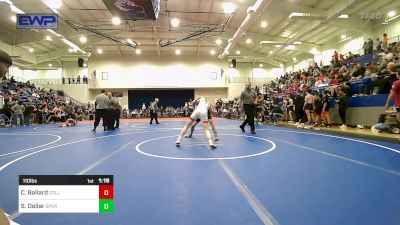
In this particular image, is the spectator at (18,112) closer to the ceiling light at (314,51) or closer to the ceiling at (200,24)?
the ceiling at (200,24)

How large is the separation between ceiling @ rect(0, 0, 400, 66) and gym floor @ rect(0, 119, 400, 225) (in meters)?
14.6

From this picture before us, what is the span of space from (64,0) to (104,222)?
22.7 metres

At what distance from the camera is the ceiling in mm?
19703

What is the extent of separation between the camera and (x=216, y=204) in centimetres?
288

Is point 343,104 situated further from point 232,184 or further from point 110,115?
point 110,115

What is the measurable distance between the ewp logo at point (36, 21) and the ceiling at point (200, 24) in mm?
5447

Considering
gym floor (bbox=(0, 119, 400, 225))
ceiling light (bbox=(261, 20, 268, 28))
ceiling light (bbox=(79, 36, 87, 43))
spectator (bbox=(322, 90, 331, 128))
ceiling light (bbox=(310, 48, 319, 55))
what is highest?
ceiling light (bbox=(261, 20, 268, 28))

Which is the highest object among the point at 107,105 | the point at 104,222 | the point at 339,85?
the point at 339,85

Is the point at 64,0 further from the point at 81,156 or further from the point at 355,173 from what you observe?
the point at 355,173

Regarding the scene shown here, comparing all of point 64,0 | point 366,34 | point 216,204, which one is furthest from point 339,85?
point 64,0

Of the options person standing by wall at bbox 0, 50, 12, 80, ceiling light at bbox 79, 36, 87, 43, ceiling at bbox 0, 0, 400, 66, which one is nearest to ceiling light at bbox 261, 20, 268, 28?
ceiling at bbox 0, 0, 400, 66
